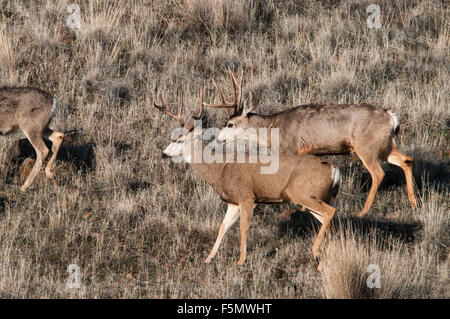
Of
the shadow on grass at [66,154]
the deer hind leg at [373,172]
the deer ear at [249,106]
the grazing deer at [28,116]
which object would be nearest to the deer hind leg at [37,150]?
the grazing deer at [28,116]

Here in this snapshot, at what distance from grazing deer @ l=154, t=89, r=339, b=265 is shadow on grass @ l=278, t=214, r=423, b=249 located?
1.80 feet

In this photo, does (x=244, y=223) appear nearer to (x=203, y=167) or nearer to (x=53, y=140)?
(x=203, y=167)

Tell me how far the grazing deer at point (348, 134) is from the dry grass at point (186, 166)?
1.80 feet

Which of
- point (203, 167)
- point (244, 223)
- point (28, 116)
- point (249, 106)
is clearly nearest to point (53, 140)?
point (28, 116)

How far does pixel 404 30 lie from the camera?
1559 centimetres

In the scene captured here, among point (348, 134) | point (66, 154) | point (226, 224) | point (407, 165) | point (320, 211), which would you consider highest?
Answer: point (348, 134)

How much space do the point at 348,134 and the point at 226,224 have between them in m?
2.62

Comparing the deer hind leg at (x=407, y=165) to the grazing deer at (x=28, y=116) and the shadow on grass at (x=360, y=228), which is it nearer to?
the shadow on grass at (x=360, y=228)

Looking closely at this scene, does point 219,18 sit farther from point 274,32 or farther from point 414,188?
point 414,188

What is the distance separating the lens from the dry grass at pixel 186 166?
819 cm

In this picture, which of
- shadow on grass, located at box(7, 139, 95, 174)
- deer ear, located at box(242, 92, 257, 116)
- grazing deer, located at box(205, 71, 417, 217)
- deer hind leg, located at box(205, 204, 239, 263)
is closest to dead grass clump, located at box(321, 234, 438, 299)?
deer hind leg, located at box(205, 204, 239, 263)

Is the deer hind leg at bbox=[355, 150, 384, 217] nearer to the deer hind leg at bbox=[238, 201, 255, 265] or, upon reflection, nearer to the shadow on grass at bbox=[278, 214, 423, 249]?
the shadow on grass at bbox=[278, 214, 423, 249]

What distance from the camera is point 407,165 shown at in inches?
420
